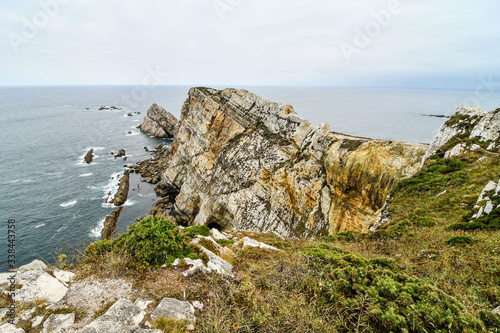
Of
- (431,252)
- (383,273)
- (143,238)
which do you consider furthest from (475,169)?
(143,238)

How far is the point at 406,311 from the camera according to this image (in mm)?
5516

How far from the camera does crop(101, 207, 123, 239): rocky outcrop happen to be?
39.0 meters

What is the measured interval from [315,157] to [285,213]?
863cm

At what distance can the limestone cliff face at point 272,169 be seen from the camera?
82.7ft

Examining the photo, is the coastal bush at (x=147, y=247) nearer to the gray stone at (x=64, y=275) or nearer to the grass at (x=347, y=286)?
the grass at (x=347, y=286)

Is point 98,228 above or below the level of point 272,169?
below

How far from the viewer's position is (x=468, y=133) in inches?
986

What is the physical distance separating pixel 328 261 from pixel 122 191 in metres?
54.5

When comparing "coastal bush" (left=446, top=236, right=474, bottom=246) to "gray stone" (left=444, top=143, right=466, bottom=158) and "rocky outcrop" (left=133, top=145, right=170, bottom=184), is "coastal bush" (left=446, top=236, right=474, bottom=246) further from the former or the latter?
"rocky outcrop" (left=133, top=145, right=170, bottom=184)

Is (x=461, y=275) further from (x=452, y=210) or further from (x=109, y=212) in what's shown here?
(x=109, y=212)

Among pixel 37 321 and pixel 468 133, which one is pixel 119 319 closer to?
pixel 37 321

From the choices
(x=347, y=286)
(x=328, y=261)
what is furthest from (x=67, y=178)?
(x=347, y=286)

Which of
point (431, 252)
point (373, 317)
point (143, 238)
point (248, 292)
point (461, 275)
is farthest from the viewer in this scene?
point (431, 252)

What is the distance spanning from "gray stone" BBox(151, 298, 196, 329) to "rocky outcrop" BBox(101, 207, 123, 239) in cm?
3818
